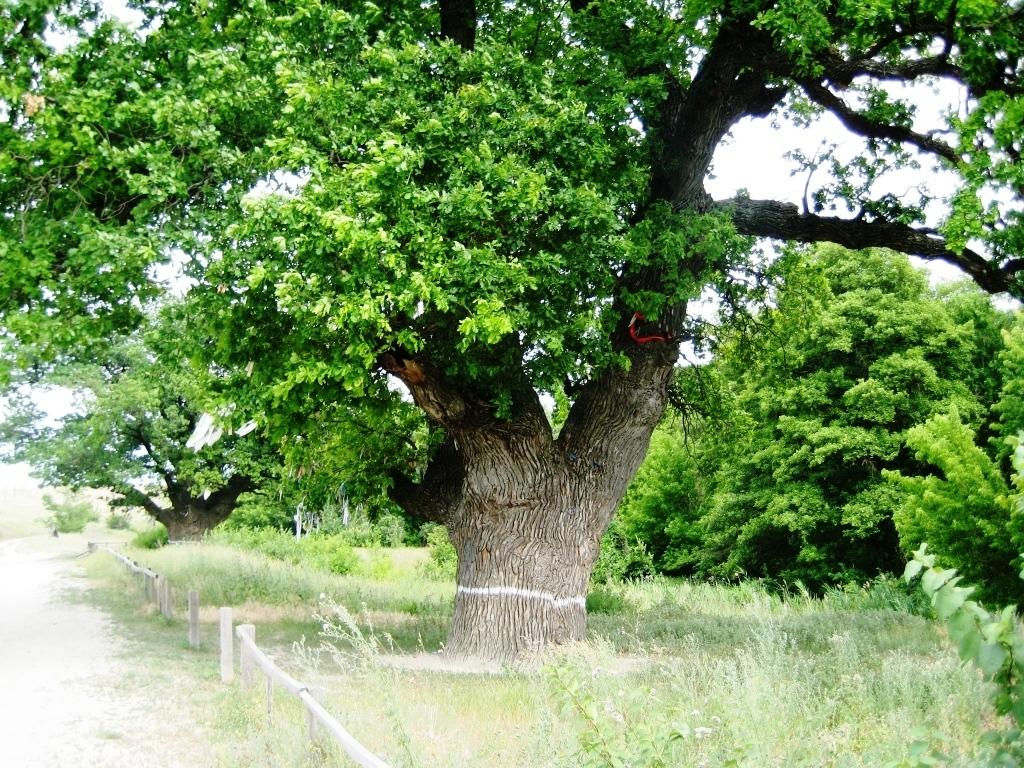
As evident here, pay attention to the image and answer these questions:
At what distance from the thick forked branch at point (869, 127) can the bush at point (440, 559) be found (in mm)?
19510

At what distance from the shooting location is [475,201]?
975 centimetres

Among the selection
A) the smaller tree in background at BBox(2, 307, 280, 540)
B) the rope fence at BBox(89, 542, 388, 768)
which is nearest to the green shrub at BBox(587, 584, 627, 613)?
the rope fence at BBox(89, 542, 388, 768)

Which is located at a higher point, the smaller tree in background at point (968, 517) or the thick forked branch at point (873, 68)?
the thick forked branch at point (873, 68)

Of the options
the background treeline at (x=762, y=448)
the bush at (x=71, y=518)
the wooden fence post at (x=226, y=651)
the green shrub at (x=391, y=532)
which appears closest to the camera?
the wooden fence post at (x=226, y=651)

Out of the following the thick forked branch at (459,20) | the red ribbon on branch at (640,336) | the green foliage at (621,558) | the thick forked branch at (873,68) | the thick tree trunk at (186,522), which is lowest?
the green foliage at (621,558)

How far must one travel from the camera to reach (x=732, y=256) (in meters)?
12.6

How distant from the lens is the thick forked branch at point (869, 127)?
42.6 feet

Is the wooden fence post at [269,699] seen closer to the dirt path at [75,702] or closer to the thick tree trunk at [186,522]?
the dirt path at [75,702]

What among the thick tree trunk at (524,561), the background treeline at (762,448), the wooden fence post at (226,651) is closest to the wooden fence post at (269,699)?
→ the wooden fence post at (226,651)

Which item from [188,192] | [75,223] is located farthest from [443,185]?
[75,223]

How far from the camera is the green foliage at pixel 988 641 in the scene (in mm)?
2369

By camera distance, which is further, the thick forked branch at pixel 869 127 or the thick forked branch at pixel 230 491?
the thick forked branch at pixel 230 491

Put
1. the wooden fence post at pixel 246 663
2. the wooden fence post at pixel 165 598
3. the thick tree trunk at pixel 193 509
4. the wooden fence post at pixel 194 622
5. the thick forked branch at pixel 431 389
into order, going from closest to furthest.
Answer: the wooden fence post at pixel 246 663 < the thick forked branch at pixel 431 389 < the wooden fence post at pixel 194 622 < the wooden fence post at pixel 165 598 < the thick tree trunk at pixel 193 509

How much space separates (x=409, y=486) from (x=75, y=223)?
23.1 feet
